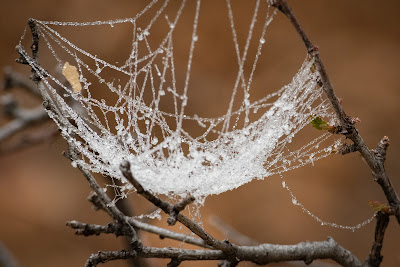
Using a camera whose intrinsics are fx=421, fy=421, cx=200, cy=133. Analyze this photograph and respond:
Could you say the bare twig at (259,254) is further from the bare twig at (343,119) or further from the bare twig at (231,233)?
the bare twig at (231,233)

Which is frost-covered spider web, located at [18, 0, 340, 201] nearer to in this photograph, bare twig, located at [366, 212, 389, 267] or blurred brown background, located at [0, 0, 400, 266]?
bare twig, located at [366, 212, 389, 267]

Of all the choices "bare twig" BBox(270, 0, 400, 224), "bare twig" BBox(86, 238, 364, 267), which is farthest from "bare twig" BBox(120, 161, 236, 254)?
"bare twig" BBox(270, 0, 400, 224)

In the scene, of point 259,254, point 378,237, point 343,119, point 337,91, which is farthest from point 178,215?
point 337,91

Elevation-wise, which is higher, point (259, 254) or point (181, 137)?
point (181, 137)

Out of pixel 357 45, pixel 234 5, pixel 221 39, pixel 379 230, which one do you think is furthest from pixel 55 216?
pixel 379 230

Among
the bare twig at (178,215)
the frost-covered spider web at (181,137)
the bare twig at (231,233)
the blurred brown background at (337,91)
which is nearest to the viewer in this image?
the bare twig at (178,215)

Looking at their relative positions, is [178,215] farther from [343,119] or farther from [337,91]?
[337,91]

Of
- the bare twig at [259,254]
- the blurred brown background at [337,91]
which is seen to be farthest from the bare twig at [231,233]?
→ the blurred brown background at [337,91]

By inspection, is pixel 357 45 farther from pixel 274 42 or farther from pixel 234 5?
pixel 234 5
